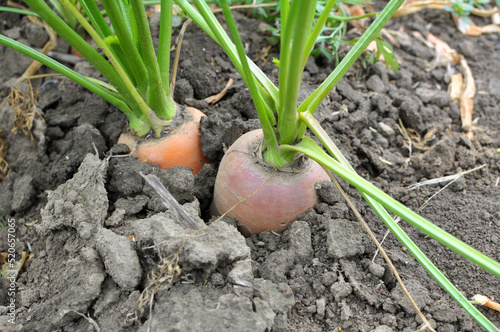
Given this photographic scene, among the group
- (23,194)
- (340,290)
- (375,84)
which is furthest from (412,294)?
(23,194)

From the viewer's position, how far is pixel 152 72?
141cm

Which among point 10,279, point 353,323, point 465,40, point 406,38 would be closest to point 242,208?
point 353,323

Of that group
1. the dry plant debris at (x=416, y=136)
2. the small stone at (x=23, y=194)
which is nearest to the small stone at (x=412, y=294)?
the dry plant debris at (x=416, y=136)

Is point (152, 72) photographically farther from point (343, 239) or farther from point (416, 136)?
point (416, 136)

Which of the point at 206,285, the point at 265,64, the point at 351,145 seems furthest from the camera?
the point at 265,64

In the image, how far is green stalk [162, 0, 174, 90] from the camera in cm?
141

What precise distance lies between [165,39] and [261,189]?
639mm

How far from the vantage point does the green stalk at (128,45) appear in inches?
47.9

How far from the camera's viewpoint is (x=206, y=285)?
116 cm

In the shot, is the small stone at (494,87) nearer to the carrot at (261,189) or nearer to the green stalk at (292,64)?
the carrot at (261,189)

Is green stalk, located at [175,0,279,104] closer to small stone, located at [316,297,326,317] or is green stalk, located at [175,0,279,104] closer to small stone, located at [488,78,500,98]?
small stone, located at [316,297,326,317]

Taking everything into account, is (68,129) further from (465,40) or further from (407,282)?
(465,40)

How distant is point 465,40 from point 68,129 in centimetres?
240

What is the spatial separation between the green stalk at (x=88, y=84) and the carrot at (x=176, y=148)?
0.05 m
